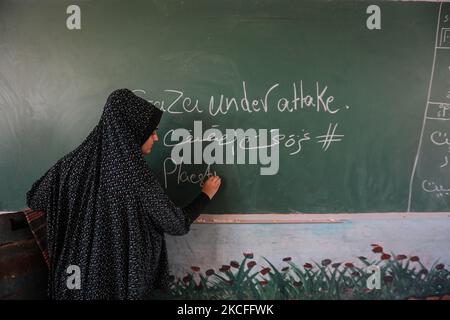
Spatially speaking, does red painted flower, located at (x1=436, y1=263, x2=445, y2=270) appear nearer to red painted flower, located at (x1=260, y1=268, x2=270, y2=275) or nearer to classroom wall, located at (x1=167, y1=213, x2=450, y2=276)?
classroom wall, located at (x1=167, y1=213, x2=450, y2=276)

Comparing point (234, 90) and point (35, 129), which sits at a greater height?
point (234, 90)

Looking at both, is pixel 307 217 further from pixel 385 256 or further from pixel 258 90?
pixel 258 90

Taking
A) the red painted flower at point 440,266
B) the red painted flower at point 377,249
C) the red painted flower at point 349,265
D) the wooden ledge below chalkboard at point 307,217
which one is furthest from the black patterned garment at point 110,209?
the red painted flower at point 440,266

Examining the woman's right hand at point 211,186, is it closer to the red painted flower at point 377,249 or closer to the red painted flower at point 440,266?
the red painted flower at point 377,249

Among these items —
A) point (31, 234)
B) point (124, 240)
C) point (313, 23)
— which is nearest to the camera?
point (124, 240)

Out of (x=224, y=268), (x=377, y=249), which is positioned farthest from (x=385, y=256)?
(x=224, y=268)

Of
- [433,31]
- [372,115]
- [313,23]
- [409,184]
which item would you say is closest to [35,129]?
[313,23]

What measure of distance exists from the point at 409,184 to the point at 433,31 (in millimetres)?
761

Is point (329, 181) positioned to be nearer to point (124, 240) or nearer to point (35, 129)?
point (124, 240)

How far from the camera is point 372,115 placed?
5.65 ft

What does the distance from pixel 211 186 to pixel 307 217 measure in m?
0.52

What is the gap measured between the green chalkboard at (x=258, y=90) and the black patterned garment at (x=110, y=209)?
40cm

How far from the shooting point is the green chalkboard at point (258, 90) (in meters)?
1.65

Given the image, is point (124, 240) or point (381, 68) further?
point (381, 68)
